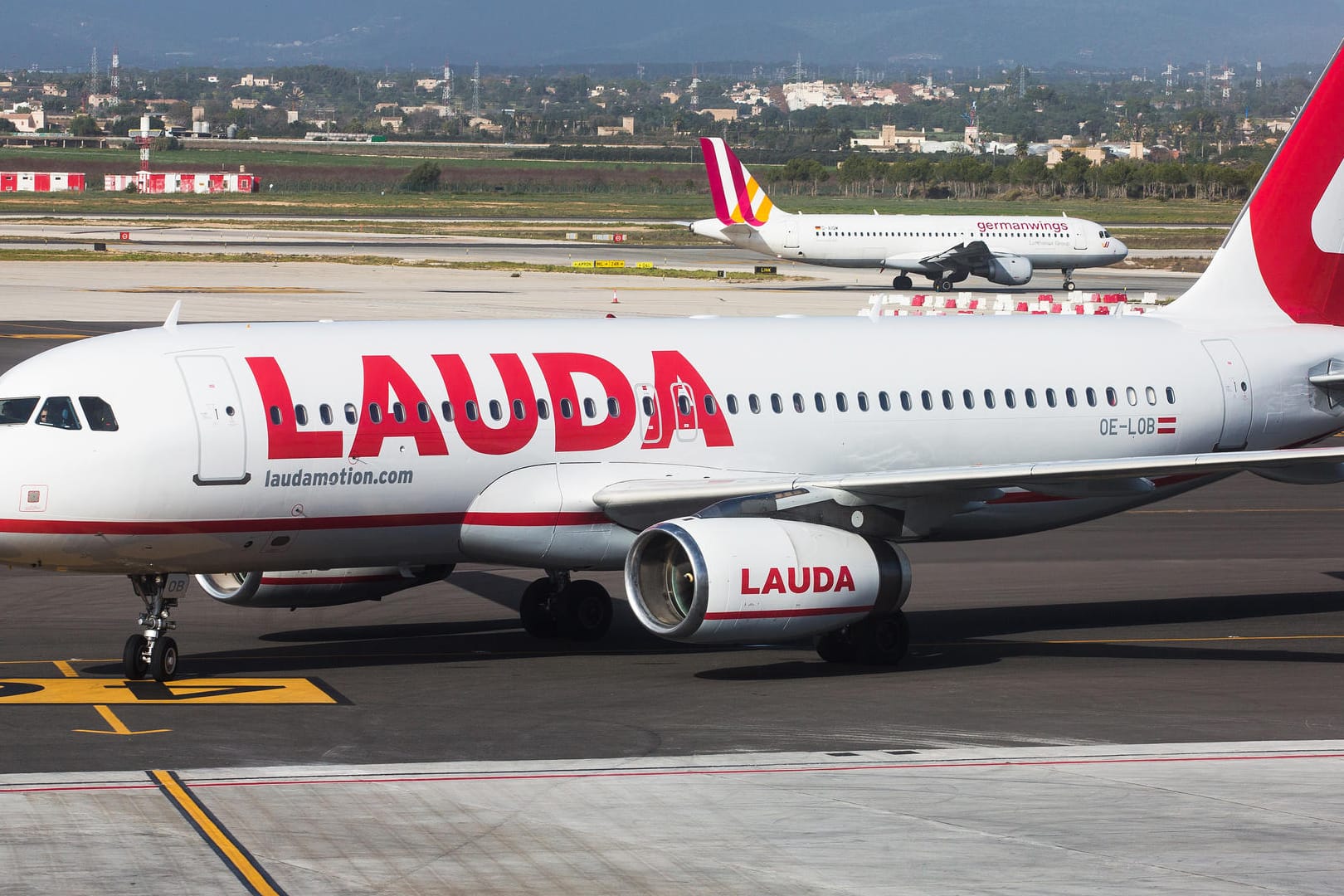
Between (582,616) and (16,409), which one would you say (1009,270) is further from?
(16,409)

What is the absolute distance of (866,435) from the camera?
27578 millimetres

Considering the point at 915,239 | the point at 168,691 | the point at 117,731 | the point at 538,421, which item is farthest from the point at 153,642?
the point at 915,239

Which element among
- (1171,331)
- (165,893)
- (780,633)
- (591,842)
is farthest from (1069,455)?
(165,893)

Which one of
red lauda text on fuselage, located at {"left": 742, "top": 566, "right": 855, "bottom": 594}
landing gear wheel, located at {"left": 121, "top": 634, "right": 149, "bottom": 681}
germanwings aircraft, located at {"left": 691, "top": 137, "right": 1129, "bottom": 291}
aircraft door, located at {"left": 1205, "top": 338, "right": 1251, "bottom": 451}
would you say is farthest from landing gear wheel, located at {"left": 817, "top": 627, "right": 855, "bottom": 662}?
germanwings aircraft, located at {"left": 691, "top": 137, "right": 1129, "bottom": 291}

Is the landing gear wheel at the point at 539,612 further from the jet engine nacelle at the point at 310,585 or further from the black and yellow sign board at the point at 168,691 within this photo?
the black and yellow sign board at the point at 168,691

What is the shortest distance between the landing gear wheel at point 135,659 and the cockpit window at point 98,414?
2.67 m

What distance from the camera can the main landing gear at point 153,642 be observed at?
77.3ft

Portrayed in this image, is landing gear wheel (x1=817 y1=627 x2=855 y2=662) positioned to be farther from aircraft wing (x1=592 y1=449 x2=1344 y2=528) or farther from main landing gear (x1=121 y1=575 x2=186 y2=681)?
main landing gear (x1=121 y1=575 x2=186 y2=681)

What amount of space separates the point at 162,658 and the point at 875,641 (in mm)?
9210

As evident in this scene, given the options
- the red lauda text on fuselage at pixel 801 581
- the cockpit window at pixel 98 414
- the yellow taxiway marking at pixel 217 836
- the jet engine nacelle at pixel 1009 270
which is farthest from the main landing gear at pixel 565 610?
the jet engine nacelle at pixel 1009 270

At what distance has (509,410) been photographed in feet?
82.5

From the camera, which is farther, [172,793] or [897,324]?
[897,324]

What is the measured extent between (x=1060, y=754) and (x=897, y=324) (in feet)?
33.5

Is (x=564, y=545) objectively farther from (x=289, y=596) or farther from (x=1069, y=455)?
(x=1069, y=455)
